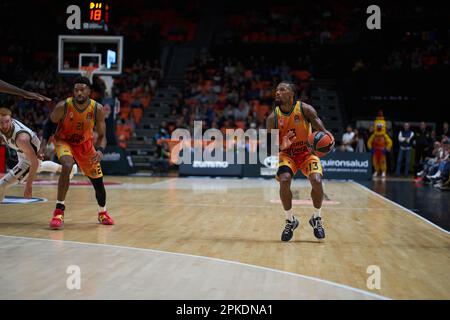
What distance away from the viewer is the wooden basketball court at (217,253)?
405 cm

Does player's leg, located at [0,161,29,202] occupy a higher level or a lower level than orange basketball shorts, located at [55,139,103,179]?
lower

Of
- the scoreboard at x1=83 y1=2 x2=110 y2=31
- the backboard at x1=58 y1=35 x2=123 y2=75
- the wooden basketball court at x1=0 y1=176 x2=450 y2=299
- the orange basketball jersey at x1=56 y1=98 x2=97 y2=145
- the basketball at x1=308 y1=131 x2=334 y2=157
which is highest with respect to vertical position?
the scoreboard at x1=83 y1=2 x2=110 y2=31

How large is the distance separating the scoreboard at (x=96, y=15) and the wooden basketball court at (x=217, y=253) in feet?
23.4

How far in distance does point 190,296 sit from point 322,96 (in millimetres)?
21047

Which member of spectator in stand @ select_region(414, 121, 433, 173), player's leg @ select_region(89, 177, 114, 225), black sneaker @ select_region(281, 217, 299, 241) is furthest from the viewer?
spectator in stand @ select_region(414, 121, 433, 173)

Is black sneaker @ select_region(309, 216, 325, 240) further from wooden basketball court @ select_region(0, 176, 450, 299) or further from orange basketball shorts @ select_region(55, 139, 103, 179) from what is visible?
orange basketball shorts @ select_region(55, 139, 103, 179)

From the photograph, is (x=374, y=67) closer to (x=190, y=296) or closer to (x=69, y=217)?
(x=69, y=217)

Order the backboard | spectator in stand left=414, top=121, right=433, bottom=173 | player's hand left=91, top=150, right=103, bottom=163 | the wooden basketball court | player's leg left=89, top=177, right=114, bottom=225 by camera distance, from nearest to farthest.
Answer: the wooden basketball court → player's hand left=91, top=150, right=103, bottom=163 → player's leg left=89, top=177, right=114, bottom=225 → the backboard → spectator in stand left=414, top=121, right=433, bottom=173

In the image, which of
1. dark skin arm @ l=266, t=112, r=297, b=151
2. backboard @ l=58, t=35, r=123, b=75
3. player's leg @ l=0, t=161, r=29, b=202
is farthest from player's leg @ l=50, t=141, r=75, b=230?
backboard @ l=58, t=35, r=123, b=75

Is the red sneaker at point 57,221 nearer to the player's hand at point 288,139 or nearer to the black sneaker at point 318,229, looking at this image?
the player's hand at point 288,139

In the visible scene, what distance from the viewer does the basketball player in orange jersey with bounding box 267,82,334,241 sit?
21.2 feet

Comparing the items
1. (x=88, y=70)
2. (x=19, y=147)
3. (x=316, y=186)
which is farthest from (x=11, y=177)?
(x=88, y=70)

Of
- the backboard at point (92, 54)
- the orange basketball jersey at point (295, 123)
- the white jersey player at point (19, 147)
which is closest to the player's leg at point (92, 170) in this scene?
the white jersey player at point (19, 147)

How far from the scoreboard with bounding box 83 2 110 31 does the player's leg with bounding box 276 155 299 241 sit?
1056 centimetres
